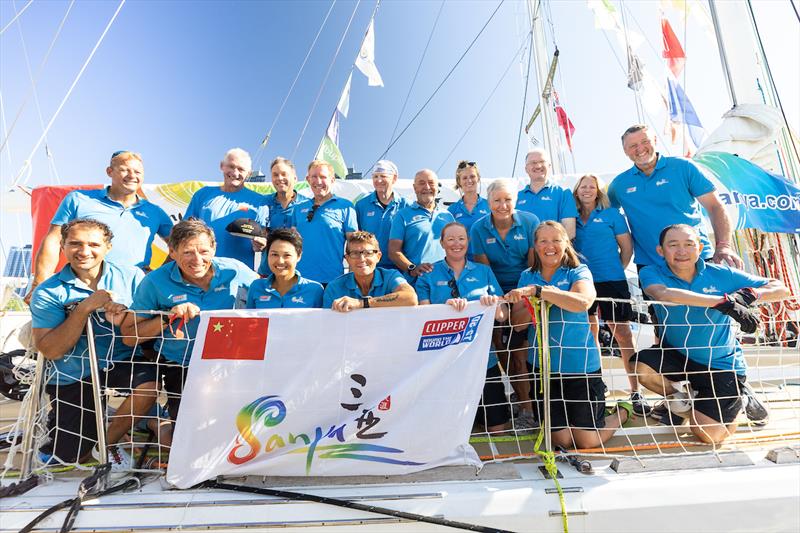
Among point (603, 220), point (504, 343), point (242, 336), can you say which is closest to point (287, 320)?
point (242, 336)

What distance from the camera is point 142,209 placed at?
321 cm

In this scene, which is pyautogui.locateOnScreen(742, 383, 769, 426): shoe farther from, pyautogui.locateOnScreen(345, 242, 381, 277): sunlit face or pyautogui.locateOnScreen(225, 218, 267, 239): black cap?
pyautogui.locateOnScreen(225, 218, 267, 239): black cap

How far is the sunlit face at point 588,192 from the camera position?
3295 millimetres

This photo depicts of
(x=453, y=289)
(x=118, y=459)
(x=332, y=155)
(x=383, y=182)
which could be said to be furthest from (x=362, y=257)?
(x=332, y=155)

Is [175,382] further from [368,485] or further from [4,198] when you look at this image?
[4,198]

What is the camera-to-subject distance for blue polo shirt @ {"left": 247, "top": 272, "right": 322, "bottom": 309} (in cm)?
252

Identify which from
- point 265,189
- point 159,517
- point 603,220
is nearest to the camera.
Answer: point 159,517

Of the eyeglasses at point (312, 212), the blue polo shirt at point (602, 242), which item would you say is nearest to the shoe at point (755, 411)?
the blue polo shirt at point (602, 242)

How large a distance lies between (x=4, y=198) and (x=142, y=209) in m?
5.53

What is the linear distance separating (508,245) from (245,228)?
2078mm

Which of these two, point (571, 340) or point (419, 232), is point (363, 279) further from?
point (571, 340)

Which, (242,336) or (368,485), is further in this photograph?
(242,336)

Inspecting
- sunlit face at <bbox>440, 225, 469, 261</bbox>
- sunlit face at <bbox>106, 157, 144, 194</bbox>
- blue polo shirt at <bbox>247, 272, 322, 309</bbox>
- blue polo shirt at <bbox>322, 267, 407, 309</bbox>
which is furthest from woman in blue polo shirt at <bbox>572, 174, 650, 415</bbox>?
sunlit face at <bbox>106, 157, 144, 194</bbox>

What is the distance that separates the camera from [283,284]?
258 cm
